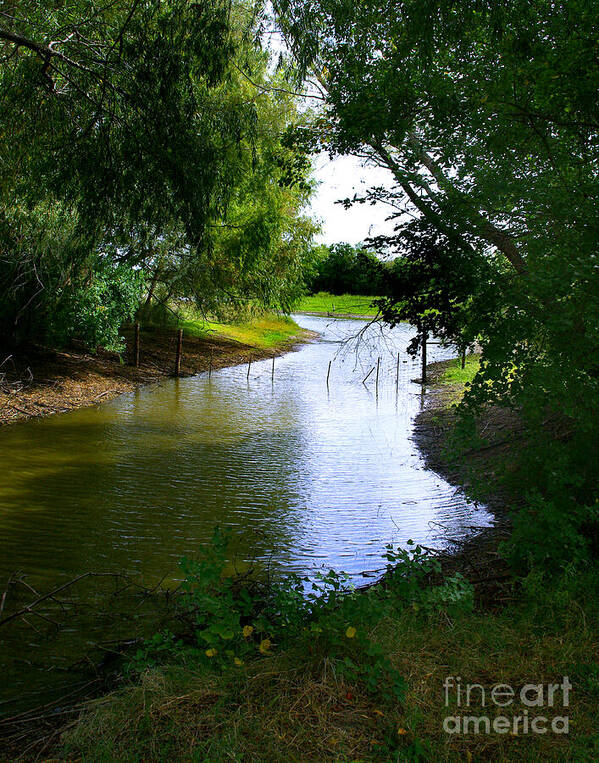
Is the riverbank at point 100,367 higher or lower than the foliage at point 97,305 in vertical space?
lower

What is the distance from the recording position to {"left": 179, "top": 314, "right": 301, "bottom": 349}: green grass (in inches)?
1125

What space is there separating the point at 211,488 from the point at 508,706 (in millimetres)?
6461

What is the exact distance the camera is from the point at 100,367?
18.0 metres

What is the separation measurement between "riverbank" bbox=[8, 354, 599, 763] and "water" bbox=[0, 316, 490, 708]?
2153 mm

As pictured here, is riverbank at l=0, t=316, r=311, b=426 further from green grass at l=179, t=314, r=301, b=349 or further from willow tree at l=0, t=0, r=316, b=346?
willow tree at l=0, t=0, r=316, b=346

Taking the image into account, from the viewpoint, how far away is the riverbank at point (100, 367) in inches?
543

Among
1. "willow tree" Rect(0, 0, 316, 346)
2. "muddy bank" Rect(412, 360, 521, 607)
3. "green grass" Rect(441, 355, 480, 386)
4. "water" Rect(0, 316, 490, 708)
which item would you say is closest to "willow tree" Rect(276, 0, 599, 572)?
"muddy bank" Rect(412, 360, 521, 607)

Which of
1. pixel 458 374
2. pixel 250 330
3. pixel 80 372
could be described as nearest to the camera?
pixel 80 372

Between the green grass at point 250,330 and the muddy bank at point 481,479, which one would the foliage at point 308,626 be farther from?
the green grass at point 250,330

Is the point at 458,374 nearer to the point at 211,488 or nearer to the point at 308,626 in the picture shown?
the point at 211,488

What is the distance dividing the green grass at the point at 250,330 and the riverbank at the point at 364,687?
22166mm

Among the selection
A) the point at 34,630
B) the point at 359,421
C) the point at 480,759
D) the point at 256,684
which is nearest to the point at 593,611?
the point at 480,759

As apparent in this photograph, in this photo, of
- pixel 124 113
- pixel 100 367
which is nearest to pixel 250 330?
pixel 100 367

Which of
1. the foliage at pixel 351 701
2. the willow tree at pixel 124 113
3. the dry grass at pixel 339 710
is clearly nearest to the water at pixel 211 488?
the foliage at pixel 351 701
